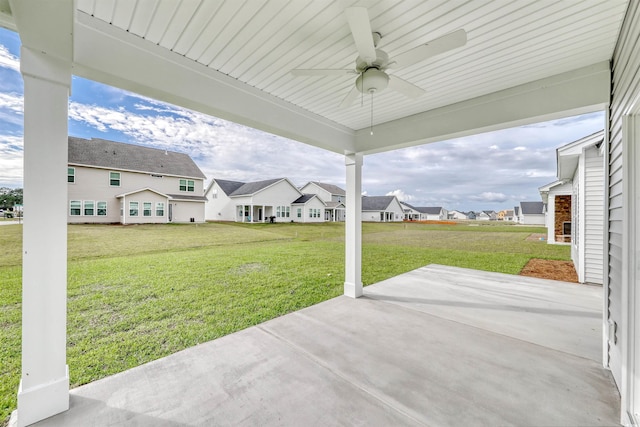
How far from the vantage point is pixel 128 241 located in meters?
4.85

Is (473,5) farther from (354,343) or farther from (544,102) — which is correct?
(354,343)

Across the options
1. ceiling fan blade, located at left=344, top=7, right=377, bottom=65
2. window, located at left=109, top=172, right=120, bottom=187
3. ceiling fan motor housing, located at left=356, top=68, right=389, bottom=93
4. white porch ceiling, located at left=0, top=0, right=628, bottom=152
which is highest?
white porch ceiling, located at left=0, top=0, right=628, bottom=152

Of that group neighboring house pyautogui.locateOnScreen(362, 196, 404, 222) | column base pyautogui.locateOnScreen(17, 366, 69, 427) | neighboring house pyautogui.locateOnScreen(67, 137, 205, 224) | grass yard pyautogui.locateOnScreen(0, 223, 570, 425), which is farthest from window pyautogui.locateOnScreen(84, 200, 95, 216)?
neighboring house pyautogui.locateOnScreen(362, 196, 404, 222)

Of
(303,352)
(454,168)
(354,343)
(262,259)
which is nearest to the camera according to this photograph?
(303,352)

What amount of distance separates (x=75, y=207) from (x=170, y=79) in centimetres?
346

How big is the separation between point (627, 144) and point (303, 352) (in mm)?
2772

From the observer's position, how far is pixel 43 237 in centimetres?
149

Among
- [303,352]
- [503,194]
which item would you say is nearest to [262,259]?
[303,352]

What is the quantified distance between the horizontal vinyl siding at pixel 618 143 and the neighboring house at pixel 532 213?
682 inches

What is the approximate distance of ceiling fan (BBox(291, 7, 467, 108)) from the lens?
1.40 m

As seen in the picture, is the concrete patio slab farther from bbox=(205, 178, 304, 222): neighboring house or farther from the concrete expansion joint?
bbox=(205, 178, 304, 222): neighboring house

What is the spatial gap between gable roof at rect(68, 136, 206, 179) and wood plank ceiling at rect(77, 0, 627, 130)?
276 centimetres

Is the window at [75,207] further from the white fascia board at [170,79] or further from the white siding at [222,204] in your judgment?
the white siding at [222,204]

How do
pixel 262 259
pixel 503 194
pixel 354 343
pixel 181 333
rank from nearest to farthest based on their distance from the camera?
pixel 354 343 < pixel 181 333 < pixel 262 259 < pixel 503 194
